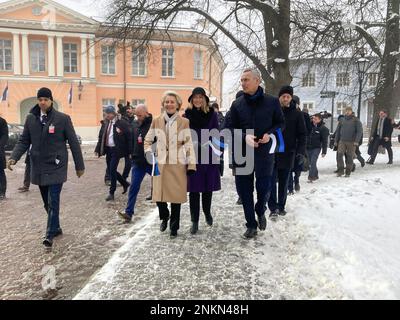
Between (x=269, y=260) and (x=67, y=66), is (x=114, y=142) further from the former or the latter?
(x=67, y=66)

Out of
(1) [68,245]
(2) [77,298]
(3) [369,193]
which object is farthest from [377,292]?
(3) [369,193]

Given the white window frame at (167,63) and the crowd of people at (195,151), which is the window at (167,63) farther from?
the crowd of people at (195,151)

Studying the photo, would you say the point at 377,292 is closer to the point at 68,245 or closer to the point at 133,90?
the point at 68,245

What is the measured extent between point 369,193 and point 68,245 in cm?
582

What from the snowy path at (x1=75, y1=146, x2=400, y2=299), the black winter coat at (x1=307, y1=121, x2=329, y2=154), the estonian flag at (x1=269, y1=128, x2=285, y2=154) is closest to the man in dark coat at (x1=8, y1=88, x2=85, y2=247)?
the snowy path at (x1=75, y1=146, x2=400, y2=299)

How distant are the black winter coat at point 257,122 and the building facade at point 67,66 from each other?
2760 centimetres

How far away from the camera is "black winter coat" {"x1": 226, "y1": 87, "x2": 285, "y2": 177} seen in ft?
16.7

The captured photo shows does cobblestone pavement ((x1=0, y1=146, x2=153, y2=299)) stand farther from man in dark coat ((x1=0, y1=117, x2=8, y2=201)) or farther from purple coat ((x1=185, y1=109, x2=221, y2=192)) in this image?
purple coat ((x1=185, y1=109, x2=221, y2=192))

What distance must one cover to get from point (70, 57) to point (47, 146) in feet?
107

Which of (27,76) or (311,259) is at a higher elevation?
(27,76)

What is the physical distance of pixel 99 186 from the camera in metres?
10.5

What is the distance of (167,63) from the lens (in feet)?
124

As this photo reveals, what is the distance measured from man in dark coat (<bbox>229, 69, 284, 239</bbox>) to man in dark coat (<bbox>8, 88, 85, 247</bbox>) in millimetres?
2415

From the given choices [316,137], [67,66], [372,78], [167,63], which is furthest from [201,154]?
[167,63]
